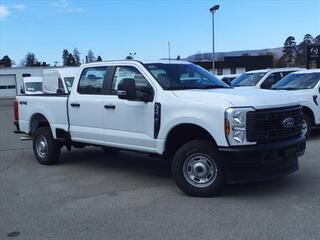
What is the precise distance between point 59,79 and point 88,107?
12.3 meters

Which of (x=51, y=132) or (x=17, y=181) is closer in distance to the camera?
(x=17, y=181)

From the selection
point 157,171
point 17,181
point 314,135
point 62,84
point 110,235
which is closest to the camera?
point 110,235

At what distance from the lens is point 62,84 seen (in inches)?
789

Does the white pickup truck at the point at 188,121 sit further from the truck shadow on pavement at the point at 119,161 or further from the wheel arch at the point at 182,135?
the truck shadow on pavement at the point at 119,161

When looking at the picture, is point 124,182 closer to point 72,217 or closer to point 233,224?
point 72,217

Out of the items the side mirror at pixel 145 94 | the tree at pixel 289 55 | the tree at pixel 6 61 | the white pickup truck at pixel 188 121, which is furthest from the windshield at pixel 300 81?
the tree at pixel 6 61

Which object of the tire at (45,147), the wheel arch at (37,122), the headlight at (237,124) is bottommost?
the tire at (45,147)

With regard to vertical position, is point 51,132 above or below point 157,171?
above

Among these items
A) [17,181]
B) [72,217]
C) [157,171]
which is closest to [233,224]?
[72,217]

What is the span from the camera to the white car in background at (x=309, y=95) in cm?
1170

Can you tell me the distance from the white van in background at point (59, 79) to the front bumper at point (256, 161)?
1352 centimetres

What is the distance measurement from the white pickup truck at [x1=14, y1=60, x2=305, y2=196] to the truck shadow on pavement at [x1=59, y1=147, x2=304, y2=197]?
45cm

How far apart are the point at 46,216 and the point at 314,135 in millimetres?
8749

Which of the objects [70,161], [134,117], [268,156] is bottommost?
[70,161]
